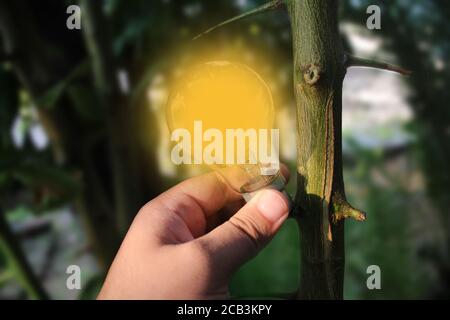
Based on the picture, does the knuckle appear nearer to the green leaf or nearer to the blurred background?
the blurred background

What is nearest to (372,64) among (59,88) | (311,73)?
(311,73)

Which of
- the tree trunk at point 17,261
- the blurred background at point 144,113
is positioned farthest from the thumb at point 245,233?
the tree trunk at point 17,261

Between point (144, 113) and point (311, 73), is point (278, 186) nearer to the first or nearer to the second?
point (311, 73)

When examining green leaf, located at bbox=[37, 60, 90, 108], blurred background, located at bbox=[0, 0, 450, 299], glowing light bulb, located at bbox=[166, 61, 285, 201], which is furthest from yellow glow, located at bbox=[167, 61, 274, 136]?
green leaf, located at bbox=[37, 60, 90, 108]

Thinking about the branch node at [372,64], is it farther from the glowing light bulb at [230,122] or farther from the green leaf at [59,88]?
the green leaf at [59,88]

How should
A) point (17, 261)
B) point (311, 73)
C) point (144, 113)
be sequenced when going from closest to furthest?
1. point (311, 73)
2. point (17, 261)
3. point (144, 113)

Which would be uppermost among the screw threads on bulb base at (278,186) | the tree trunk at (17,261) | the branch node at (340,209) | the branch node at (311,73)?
the branch node at (311,73)
